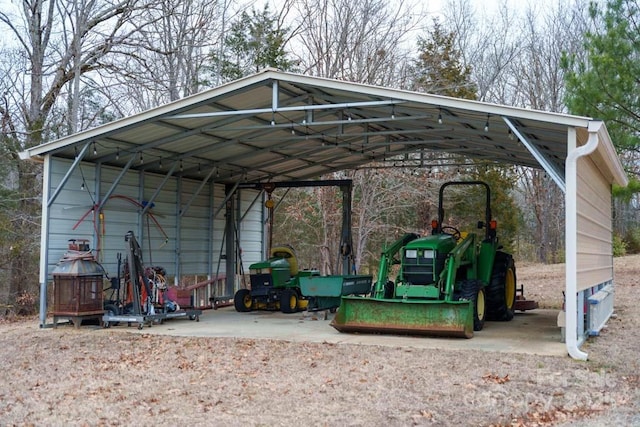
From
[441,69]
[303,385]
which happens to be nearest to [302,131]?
[303,385]

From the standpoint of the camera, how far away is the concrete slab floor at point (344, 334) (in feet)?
26.7

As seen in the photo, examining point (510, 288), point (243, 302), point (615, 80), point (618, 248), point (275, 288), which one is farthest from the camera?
point (618, 248)

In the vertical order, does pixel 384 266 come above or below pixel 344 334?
above

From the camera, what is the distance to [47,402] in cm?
572

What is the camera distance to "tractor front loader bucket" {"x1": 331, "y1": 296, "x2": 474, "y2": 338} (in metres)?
8.56

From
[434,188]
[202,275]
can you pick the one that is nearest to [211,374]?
[202,275]

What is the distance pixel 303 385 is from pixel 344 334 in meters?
3.05

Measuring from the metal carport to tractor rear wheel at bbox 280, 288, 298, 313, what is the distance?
216cm

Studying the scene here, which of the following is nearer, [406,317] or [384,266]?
[406,317]

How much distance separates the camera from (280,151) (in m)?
12.9

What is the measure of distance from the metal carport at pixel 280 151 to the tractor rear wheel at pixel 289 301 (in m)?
2.16

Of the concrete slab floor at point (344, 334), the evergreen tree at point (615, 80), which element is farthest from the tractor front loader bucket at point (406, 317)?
the evergreen tree at point (615, 80)

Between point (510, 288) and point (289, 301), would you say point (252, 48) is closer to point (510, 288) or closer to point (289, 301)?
point (289, 301)

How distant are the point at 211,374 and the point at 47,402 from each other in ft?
5.08
